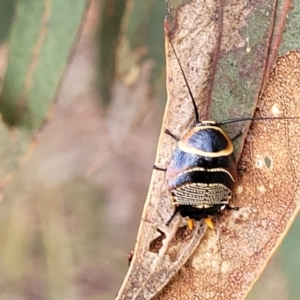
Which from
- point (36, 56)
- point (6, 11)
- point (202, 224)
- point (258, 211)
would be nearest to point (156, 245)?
point (202, 224)

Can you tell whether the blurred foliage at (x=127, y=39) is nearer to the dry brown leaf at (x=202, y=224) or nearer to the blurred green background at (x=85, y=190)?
the blurred green background at (x=85, y=190)

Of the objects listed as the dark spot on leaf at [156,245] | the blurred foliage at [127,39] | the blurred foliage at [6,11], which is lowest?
the dark spot on leaf at [156,245]

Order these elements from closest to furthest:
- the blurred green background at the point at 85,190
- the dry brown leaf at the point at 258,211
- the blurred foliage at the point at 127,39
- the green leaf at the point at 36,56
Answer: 1. the dry brown leaf at the point at 258,211
2. the green leaf at the point at 36,56
3. the blurred foliage at the point at 127,39
4. the blurred green background at the point at 85,190

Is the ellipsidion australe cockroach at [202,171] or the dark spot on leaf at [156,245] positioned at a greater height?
the ellipsidion australe cockroach at [202,171]

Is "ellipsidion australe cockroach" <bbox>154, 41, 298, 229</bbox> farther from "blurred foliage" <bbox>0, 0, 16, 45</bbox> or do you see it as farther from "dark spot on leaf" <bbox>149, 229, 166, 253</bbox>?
"blurred foliage" <bbox>0, 0, 16, 45</bbox>

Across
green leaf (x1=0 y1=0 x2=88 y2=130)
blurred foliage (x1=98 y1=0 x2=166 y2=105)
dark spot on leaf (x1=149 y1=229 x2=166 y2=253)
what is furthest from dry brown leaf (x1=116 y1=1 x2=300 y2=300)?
blurred foliage (x1=98 y1=0 x2=166 y2=105)

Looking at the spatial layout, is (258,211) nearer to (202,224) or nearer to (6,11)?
(202,224)

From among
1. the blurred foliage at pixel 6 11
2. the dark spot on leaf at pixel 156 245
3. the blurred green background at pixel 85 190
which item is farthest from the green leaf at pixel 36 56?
the blurred green background at pixel 85 190

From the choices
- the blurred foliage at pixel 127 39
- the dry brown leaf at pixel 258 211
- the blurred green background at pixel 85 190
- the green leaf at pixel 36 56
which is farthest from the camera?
the blurred green background at pixel 85 190

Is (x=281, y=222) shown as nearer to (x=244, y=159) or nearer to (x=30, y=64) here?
(x=244, y=159)
